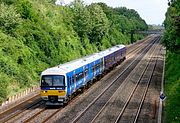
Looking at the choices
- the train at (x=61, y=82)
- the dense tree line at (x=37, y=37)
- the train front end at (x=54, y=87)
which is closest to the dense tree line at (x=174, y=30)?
the train at (x=61, y=82)

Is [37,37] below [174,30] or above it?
below

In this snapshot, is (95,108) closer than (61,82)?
No

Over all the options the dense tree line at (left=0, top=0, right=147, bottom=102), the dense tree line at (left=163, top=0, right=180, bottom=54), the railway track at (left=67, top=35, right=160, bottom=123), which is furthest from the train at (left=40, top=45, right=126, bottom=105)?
the dense tree line at (left=163, top=0, right=180, bottom=54)

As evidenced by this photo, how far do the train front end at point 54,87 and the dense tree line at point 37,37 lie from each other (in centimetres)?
452

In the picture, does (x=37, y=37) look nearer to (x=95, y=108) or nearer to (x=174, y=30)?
(x=95, y=108)

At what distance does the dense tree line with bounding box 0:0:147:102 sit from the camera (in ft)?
126

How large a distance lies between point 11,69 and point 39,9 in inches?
1003

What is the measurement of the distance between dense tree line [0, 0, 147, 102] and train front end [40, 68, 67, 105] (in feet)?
14.8

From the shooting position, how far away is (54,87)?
28.9 m

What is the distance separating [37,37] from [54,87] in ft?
71.9

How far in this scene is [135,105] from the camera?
99.9ft

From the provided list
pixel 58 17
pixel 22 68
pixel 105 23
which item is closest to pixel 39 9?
pixel 58 17

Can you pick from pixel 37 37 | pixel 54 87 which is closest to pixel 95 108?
pixel 54 87

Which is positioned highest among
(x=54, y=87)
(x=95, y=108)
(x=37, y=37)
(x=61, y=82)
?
(x=37, y=37)
